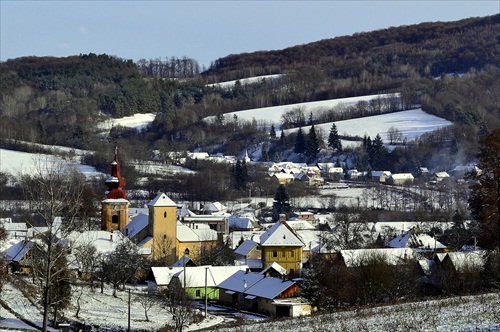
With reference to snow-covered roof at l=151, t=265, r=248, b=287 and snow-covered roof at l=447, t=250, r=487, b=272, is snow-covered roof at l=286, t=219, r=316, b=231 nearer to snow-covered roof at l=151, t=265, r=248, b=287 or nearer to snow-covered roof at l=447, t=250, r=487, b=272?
snow-covered roof at l=151, t=265, r=248, b=287

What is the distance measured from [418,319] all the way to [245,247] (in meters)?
45.3

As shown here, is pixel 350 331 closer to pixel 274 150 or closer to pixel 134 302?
pixel 134 302

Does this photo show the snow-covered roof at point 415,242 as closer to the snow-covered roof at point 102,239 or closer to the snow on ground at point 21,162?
the snow-covered roof at point 102,239

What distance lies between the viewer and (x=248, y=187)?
117375 millimetres

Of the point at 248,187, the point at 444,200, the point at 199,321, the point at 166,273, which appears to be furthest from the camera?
the point at 248,187

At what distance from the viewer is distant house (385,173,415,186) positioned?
121 metres

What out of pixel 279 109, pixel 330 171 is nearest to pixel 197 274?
pixel 330 171

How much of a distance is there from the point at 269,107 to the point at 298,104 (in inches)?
235

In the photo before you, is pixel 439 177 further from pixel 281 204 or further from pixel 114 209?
pixel 114 209

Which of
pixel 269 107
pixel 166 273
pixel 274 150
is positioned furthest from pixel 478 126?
pixel 166 273

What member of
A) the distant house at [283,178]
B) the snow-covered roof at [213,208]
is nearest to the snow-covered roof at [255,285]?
the snow-covered roof at [213,208]

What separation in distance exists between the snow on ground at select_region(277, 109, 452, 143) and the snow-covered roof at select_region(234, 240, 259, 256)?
3189 inches

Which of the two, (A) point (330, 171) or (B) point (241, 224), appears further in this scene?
(A) point (330, 171)

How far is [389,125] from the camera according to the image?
6053 inches
